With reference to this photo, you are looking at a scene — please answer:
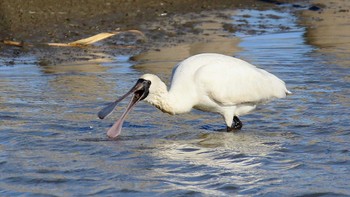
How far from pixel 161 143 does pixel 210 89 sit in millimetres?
677

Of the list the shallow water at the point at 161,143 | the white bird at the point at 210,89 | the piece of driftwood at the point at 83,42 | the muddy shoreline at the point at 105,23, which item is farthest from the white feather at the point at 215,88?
the piece of driftwood at the point at 83,42

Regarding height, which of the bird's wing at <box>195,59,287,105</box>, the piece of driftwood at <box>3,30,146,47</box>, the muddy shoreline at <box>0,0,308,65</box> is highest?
the bird's wing at <box>195,59,287,105</box>

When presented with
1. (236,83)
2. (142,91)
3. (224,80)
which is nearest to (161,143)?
(142,91)

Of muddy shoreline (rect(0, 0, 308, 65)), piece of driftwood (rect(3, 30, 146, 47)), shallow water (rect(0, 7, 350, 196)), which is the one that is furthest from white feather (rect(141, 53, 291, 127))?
piece of driftwood (rect(3, 30, 146, 47))

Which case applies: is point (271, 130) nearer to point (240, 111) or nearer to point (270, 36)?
point (240, 111)

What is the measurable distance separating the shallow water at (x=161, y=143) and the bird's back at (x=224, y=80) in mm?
352

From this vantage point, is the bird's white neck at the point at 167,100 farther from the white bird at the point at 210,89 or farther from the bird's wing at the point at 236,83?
the bird's wing at the point at 236,83

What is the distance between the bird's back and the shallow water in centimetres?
35

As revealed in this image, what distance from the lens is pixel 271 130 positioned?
29.9 feet

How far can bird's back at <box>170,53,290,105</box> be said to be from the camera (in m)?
8.69

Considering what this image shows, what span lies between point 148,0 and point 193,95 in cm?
1012

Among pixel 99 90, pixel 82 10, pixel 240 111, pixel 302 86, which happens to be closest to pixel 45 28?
pixel 82 10

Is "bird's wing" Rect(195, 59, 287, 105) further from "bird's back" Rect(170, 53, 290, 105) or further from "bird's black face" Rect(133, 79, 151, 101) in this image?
"bird's black face" Rect(133, 79, 151, 101)

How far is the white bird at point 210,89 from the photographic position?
334 inches
